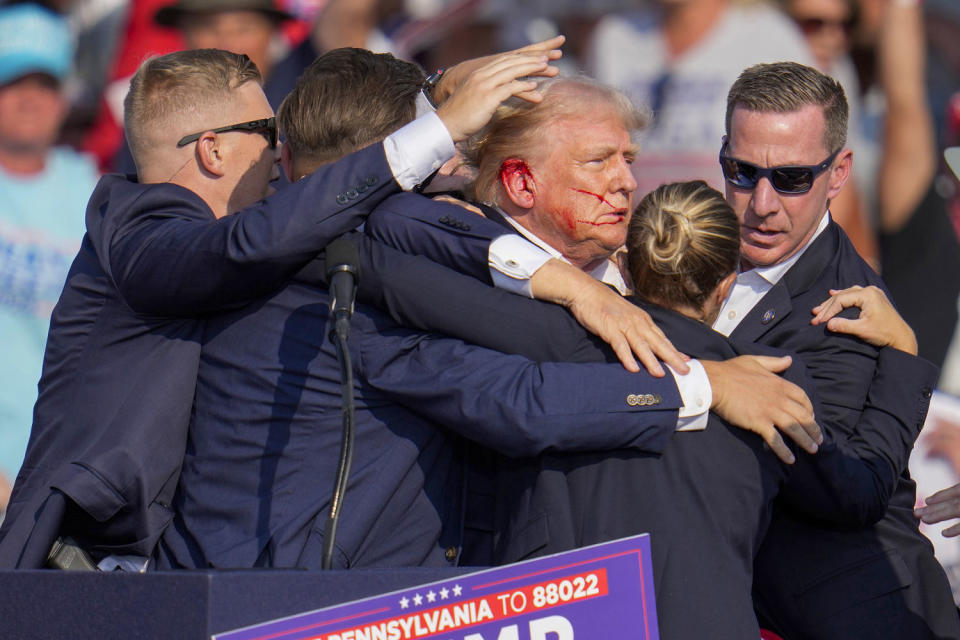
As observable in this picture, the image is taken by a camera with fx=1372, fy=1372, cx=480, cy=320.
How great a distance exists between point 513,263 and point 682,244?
325 mm

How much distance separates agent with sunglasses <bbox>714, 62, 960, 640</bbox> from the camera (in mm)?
2906

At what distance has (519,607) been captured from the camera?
2135 mm

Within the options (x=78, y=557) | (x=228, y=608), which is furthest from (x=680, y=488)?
(x=78, y=557)

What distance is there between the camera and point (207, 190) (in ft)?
10.2

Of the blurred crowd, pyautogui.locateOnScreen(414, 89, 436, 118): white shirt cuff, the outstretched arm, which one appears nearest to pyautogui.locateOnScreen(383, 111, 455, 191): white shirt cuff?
pyautogui.locateOnScreen(414, 89, 436, 118): white shirt cuff

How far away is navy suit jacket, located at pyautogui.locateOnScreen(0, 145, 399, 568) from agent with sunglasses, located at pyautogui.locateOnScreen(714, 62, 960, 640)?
3.33ft

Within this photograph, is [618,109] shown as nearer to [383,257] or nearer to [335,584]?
[383,257]

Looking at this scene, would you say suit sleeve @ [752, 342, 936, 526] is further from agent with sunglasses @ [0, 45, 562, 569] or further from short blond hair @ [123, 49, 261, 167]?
short blond hair @ [123, 49, 261, 167]

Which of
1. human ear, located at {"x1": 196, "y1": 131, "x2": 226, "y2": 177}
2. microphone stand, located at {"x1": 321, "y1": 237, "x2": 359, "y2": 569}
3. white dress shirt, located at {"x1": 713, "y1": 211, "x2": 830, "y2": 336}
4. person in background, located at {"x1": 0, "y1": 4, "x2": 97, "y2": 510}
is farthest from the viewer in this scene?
person in background, located at {"x1": 0, "y1": 4, "x2": 97, "y2": 510}

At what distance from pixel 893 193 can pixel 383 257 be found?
3.15 metres

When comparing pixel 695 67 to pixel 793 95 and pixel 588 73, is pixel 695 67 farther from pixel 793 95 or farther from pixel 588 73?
pixel 793 95

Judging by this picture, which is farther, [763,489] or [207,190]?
[207,190]

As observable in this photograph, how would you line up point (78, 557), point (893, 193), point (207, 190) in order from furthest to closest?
point (893, 193), point (207, 190), point (78, 557)

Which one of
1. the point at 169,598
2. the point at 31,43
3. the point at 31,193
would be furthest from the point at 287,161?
the point at 31,43
